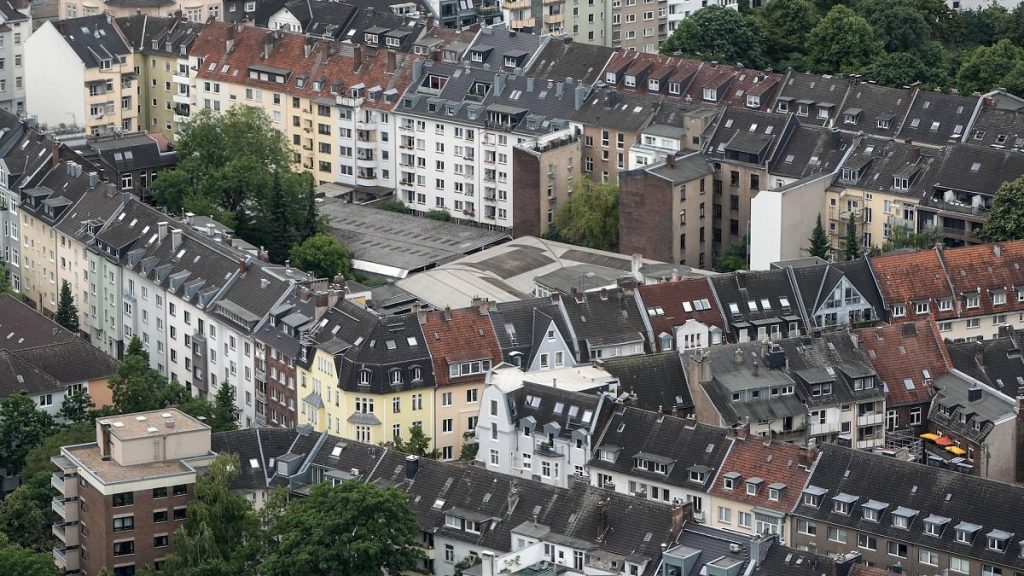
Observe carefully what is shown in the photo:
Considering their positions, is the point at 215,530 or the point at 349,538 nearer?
the point at 349,538

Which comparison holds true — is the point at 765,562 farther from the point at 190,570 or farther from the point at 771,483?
the point at 190,570

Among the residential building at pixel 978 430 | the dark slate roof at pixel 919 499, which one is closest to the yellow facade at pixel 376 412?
the dark slate roof at pixel 919 499

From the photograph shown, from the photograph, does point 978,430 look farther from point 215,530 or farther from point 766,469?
point 215,530

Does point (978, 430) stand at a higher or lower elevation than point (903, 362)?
lower

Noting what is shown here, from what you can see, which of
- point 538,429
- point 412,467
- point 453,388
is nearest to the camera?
point 412,467

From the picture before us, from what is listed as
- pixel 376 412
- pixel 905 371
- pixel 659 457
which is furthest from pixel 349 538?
pixel 905 371

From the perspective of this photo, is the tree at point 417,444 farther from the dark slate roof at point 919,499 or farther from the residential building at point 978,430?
the residential building at point 978,430

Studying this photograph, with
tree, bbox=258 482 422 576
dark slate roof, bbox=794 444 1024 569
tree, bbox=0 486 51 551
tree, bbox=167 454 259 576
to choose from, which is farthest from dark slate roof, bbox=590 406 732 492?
tree, bbox=0 486 51 551
